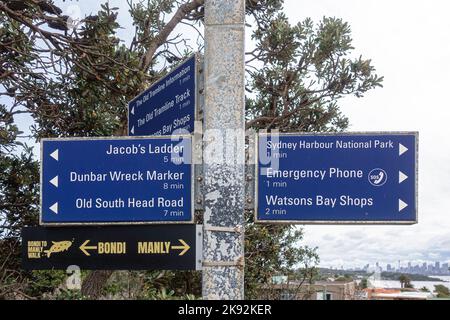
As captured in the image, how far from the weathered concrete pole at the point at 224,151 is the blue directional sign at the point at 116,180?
0.20 meters

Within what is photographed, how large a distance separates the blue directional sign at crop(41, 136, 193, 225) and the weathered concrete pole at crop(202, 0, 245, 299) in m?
0.20

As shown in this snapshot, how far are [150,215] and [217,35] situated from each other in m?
1.25

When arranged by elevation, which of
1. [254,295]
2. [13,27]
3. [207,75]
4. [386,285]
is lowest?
[254,295]

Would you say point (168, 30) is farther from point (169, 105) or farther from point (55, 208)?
point (55, 208)

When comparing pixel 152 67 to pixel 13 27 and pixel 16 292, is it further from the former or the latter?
pixel 16 292

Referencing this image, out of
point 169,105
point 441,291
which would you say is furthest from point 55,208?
point 441,291

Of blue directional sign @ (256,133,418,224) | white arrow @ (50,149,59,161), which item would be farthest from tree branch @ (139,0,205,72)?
blue directional sign @ (256,133,418,224)

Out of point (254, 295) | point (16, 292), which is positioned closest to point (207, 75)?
point (16, 292)

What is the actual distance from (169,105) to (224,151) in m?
0.93

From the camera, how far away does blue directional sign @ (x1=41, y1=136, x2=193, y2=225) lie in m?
4.12

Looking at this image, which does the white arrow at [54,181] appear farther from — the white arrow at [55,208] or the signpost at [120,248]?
the signpost at [120,248]

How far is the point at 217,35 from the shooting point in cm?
417

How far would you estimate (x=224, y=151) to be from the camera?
13.3 feet

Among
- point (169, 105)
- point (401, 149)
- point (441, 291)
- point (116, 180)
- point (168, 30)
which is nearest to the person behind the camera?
point (401, 149)
